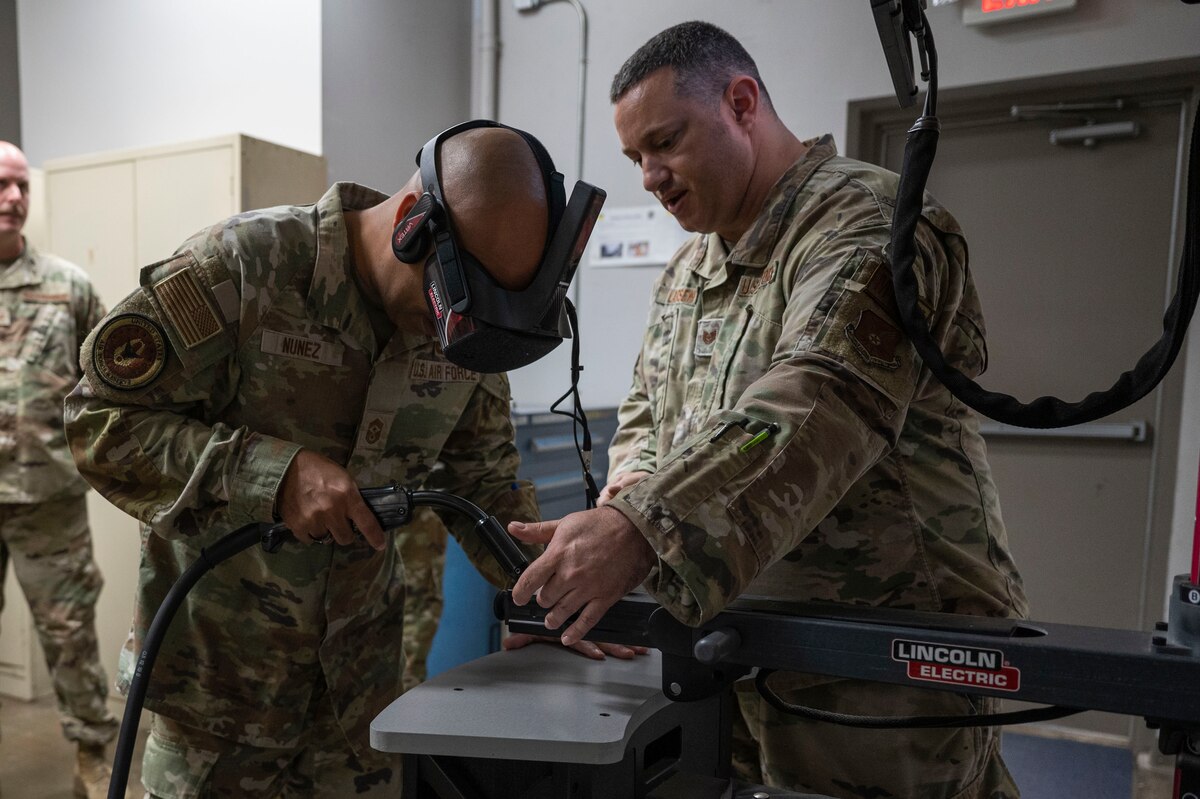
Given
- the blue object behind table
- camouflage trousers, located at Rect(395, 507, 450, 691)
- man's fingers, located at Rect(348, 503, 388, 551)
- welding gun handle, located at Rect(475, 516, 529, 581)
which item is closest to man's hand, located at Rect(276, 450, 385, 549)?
man's fingers, located at Rect(348, 503, 388, 551)

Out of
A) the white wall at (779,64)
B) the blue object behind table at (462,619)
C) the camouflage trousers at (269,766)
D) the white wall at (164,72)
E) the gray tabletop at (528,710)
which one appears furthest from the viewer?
the white wall at (164,72)

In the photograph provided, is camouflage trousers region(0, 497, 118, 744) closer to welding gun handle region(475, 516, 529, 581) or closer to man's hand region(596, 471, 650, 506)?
man's hand region(596, 471, 650, 506)

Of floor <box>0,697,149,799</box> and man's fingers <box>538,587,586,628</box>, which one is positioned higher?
man's fingers <box>538,587,586,628</box>

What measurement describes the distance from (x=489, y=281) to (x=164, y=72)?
298cm

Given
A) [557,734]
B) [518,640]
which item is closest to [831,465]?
[557,734]

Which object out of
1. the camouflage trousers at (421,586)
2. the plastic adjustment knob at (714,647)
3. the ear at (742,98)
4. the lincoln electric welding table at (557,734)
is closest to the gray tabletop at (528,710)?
the lincoln electric welding table at (557,734)

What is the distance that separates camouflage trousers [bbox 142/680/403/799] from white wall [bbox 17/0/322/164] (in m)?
2.33

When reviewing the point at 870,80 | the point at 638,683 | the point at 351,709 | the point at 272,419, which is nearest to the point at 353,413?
the point at 272,419

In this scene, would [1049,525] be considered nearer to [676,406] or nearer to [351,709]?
[676,406]

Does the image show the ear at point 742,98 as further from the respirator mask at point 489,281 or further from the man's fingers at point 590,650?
the man's fingers at point 590,650

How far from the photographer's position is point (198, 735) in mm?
1128

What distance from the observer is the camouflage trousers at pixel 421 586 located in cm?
247

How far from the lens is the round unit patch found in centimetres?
102

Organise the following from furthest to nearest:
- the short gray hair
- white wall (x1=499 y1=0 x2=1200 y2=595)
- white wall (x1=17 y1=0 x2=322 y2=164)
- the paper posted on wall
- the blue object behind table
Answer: the paper posted on wall → white wall (x1=17 y1=0 x2=322 y2=164) → the blue object behind table → white wall (x1=499 y1=0 x2=1200 y2=595) → the short gray hair
